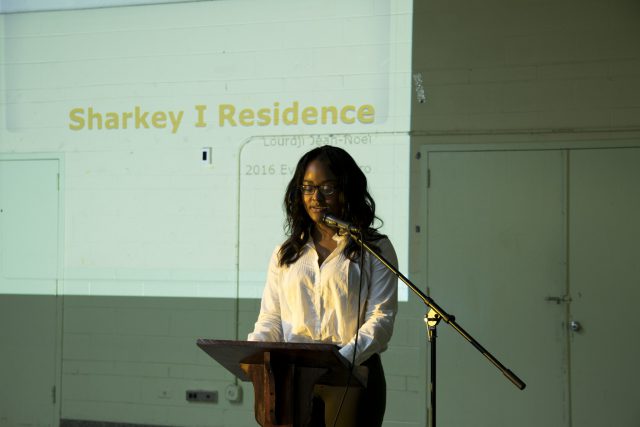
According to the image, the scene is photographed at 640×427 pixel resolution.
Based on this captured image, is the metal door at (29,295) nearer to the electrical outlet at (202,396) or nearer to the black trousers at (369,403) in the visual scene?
the electrical outlet at (202,396)

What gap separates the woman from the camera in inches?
97.7

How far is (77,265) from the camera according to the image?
5.29m

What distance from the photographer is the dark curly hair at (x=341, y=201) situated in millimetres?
2633

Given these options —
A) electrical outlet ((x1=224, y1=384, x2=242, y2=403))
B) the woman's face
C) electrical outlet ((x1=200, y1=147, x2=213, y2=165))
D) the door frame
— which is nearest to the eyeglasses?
the woman's face

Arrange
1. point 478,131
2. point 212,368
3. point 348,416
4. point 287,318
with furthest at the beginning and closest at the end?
point 212,368 < point 478,131 < point 287,318 < point 348,416

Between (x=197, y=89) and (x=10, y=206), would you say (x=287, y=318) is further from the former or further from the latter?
(x=10, y=206)

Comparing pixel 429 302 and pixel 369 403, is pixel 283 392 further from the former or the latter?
pixel 429 302

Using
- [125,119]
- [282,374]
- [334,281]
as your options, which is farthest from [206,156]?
[282,374]

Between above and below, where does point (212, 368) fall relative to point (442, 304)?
below

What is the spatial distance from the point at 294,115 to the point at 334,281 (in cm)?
261

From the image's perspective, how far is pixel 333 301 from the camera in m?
2.55

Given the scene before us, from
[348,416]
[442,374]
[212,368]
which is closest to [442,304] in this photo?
[442,374]

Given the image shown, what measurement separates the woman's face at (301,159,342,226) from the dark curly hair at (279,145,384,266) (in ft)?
0.06

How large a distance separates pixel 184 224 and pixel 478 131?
A: 200 centimetres
